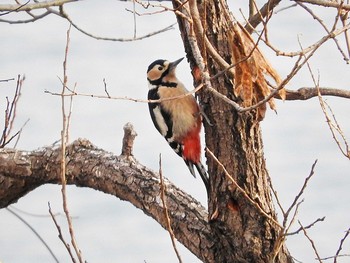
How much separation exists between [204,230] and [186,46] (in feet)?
3.09

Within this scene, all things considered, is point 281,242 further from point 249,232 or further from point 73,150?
point 73,150

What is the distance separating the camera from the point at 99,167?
14.2 ft

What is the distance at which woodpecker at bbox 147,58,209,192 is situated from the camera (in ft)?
15.1

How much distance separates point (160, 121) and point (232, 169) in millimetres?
1345

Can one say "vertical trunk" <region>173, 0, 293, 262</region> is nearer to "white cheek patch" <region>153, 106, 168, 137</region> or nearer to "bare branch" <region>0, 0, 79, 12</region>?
→ "bare branch" <region>0, 0, 79, 12</region>

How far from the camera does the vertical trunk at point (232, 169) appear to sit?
367 centimetres

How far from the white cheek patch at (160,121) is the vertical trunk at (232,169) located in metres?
1.12

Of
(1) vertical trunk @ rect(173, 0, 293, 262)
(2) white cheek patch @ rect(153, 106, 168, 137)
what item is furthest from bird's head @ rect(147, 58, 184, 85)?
(1) vertical trunk @ rect(173, 0, 293, 262)

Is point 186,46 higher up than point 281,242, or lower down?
higher up

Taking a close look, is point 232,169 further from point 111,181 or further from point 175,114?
point 175,114

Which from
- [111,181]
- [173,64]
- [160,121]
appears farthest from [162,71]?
[111,181]

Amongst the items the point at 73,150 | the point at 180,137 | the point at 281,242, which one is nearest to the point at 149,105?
the point at 180,137

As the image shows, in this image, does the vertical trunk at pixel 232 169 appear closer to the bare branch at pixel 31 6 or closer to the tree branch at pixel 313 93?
the tree branch at pixel 313 93

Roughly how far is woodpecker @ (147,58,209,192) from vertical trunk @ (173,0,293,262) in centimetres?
60
